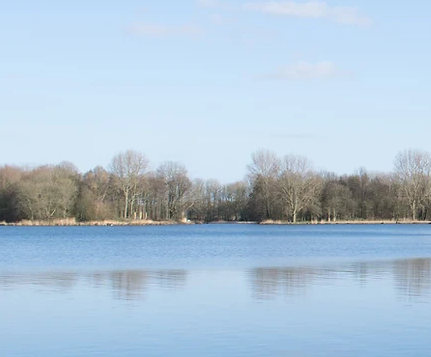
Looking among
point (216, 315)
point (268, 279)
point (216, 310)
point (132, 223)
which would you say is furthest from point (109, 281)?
point (132, 223)

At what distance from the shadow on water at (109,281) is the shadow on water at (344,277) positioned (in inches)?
94.0

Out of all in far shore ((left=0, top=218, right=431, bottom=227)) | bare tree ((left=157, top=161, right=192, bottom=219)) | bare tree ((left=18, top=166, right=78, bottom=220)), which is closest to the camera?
bare tree ((left=18, top=166, right=78, bottom=220))

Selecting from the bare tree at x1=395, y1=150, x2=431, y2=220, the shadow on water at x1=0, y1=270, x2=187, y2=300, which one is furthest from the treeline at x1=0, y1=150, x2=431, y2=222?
the shadow on water at x1=0, y1=270, x2=187, y2=300

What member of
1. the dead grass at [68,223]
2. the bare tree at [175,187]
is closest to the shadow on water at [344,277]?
the dead grass at [68,223]

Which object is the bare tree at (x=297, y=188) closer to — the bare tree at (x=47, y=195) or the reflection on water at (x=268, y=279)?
the bare tree at (x=47, y=195)

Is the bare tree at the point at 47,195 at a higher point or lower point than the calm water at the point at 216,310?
higher

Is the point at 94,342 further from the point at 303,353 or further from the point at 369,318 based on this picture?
the point at 369,318

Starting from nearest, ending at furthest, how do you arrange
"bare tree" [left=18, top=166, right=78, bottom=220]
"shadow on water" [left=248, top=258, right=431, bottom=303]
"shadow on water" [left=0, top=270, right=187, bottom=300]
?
"shadow on water" [left=248, top=258, right=431, bottom=303] → "shadow on water" [left=0, top=270, right=187, bottom=300] → "bare tree" [left=18, top=166, right=78, bottom=220]

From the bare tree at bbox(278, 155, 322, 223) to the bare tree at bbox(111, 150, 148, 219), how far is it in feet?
55.6

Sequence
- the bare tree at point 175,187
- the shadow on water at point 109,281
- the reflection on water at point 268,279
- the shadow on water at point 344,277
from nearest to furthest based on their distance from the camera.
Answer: the shadow on water at point 344,277, the reflection on water at point 268,279, the shadow on water at point 109,281, the bare tree at point 175,187

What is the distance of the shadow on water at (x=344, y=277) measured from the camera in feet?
56.5

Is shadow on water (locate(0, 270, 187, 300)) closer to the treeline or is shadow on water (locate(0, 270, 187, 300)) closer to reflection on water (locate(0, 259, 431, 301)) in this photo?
reflection on water (locate(0, 259, 431, 301))

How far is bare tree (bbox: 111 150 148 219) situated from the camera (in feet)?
285

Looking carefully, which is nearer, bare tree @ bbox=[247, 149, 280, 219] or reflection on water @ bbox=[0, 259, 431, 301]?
reflection on water @ bbox=[0, 259, 431, 301]
